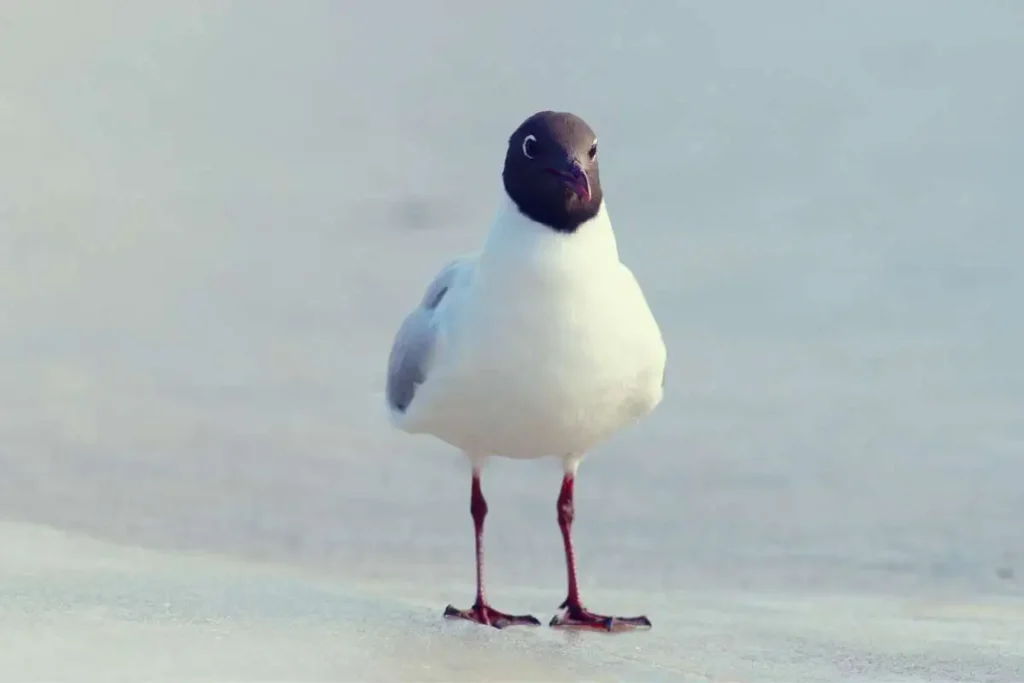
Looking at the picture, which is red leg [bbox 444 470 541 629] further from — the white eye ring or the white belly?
the white eye ring

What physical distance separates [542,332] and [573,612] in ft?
2.07

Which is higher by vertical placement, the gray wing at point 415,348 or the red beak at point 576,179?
the red beak at point 576,179

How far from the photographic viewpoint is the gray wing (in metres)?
3.19

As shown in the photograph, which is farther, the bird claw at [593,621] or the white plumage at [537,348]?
the bird claw at [593,621]

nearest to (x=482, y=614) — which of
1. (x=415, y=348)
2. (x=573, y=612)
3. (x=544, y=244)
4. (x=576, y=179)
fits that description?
(x=573, y=612)

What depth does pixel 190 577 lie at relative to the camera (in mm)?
3412

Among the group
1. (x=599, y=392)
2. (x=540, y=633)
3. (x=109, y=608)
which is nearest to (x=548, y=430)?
(x=599, y=392)

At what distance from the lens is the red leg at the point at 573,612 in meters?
3.22

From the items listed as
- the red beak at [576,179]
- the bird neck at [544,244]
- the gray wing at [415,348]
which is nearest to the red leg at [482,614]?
the gray wing at [415,348]

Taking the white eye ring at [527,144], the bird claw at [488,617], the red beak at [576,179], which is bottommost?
the bird claw at [488,617]

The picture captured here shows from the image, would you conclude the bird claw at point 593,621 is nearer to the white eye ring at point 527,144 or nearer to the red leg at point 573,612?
the red leg at point 573,612

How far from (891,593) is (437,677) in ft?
5.91

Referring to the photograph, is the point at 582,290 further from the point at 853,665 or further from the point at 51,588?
the point at 51,588

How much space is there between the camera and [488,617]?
321 centimetres
